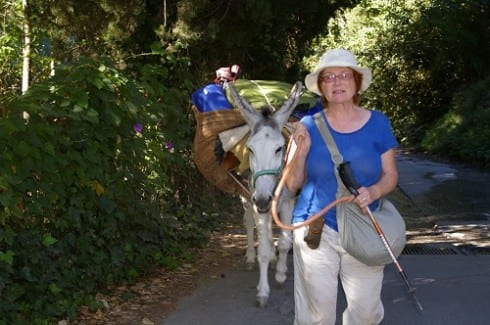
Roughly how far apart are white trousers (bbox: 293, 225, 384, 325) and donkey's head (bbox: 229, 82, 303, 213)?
1457mm

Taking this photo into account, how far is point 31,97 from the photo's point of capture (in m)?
5.05

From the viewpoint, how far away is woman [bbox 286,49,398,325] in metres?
3.80

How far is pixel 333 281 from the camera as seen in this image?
3873 mm

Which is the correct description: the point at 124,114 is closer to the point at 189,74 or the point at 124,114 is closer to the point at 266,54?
the point at 189,74

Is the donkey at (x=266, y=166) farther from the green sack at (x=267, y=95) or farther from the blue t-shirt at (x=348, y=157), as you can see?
the blue t-shirt at (x=348, y=157)

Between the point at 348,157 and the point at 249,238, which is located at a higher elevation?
the point at 348,157

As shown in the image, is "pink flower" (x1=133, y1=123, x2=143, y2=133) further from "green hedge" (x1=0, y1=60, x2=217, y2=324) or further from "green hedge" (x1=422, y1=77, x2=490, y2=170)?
"green hedge" (x1=422, y1=77, x2=490, y2=170)

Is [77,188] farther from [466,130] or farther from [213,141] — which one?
[466,130]

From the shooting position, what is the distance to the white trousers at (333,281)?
3.85 meters

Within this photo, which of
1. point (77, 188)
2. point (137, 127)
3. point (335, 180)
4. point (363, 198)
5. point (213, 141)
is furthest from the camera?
point (213, 141)

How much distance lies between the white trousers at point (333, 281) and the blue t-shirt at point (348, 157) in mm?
143

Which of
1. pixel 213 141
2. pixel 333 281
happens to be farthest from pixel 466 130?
pixel 333 281

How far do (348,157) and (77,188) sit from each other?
8.30 feet

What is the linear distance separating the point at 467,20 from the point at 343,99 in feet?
69.8
